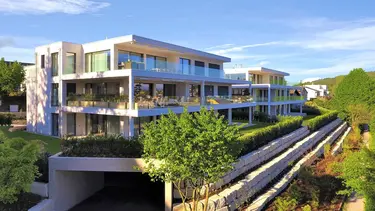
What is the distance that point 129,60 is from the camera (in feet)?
74.9

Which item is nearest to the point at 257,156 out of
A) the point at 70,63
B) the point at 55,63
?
the point at 70,63

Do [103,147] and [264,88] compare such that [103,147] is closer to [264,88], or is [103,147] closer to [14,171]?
[14,171]

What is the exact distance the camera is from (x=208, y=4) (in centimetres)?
1956

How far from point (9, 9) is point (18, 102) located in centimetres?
2499

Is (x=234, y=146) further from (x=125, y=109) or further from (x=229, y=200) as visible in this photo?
(x=125, y=109)

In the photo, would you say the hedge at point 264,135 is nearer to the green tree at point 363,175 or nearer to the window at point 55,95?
the green tree at point 363,175

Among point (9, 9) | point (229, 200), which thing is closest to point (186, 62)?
point (9, 9)

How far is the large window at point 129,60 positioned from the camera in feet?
70.8

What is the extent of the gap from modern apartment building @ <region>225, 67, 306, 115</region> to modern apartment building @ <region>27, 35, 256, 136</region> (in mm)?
13101

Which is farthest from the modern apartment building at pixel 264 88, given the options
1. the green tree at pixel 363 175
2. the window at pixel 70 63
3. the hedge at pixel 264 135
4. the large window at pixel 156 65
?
the green tree at pixel 363 175

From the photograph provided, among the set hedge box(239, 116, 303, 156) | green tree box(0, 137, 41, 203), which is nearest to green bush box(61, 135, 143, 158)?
green tree box(0, 137, 41, 203)

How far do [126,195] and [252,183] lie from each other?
715 centimetres

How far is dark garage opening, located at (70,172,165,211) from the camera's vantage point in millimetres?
16422

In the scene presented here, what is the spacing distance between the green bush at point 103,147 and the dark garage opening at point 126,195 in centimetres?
302
